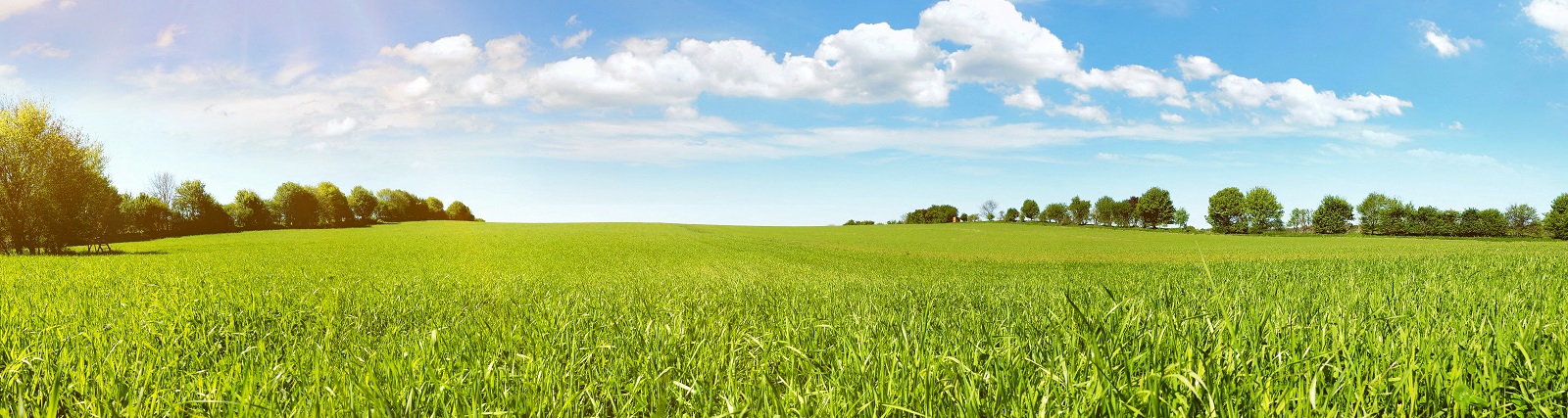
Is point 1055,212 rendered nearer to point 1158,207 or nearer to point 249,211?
point 1158,207

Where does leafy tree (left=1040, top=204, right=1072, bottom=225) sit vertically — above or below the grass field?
above

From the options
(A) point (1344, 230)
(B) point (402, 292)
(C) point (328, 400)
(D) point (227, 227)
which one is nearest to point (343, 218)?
(D) point (227, 227)

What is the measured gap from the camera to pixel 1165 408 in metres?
2.08

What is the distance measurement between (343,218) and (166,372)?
394 feet

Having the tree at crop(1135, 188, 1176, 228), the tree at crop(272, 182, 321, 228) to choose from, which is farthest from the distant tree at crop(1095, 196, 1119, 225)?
the tree at crop(272, 182, 321, 228)

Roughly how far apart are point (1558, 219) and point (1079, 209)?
288ft

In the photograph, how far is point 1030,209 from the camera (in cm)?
16612

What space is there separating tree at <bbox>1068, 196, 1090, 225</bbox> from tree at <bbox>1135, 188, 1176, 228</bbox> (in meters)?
25.2

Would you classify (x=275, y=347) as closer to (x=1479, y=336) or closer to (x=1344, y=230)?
(x=1479, y=336)

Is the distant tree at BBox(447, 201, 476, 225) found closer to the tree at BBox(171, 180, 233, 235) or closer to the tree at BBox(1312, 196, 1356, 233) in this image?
the tree at BBox(171, 180, 233, 235)

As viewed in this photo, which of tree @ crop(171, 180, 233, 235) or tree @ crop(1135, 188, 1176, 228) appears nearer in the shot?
tree @ crop(171, 180, 233, 235)

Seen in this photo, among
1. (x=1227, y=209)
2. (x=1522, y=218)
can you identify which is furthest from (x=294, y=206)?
(x=1522, y=218)

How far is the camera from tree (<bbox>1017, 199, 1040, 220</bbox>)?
16562 centimetres

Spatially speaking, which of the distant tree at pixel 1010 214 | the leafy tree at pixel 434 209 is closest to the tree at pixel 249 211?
the leafy tree at pixel 434 209
